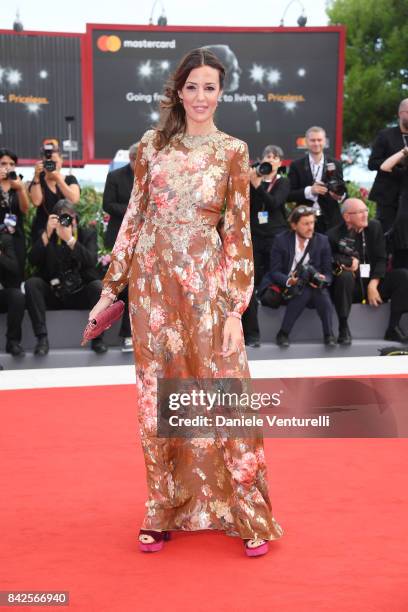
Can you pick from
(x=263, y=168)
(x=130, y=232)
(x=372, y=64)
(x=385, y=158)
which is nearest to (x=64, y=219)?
(x=263, y=168)

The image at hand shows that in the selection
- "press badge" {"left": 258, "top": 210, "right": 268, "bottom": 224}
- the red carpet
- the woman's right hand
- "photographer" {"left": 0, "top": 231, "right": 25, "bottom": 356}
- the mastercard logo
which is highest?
the mastercard logo

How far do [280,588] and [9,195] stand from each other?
4248 millimetres

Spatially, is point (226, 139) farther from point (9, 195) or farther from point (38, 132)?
point (38, 132)

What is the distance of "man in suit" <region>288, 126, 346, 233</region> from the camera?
6242 mm

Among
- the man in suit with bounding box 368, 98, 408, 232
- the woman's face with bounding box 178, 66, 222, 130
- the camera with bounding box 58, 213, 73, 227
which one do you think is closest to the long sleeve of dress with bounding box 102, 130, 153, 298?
the woman's face with bounding box 178, 66, 222, 130

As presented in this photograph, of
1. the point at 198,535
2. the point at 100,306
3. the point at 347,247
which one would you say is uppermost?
the point at 100,306

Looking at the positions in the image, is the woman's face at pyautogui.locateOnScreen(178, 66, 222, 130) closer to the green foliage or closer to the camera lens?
the camera lens

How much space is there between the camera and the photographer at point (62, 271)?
563 cm

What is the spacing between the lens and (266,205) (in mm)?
6281

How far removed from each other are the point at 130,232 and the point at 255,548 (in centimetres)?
100

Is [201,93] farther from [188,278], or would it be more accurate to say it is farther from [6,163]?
[6,163]

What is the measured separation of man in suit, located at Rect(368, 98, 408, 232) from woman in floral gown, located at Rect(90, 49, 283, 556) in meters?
3.94

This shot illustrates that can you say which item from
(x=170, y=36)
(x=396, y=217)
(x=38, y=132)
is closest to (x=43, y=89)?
(x=38, y=132)

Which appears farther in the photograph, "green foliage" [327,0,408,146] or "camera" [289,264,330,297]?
"green foliage" [327,0,408,146]
